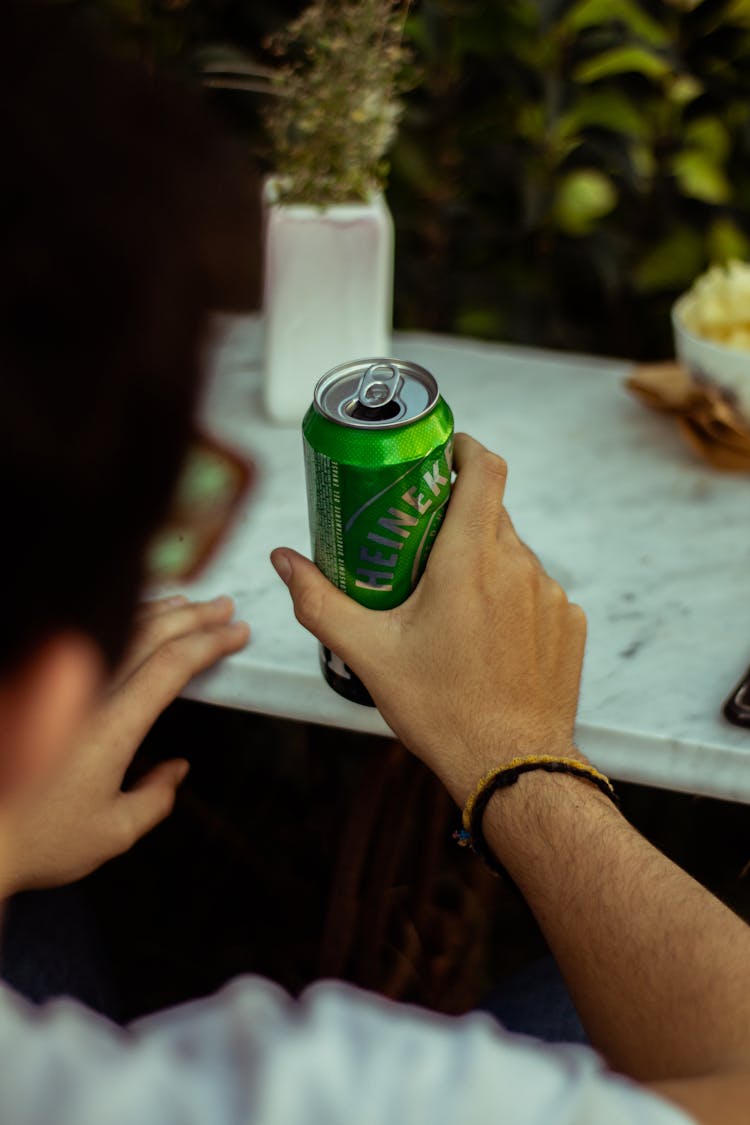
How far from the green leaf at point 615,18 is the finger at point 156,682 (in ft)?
3.25

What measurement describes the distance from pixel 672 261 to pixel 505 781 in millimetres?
1199

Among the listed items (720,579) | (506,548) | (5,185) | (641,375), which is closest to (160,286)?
(5,185)

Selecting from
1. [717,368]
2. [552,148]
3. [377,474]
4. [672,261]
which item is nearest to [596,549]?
[717,368]

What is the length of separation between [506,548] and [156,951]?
3.26 feet

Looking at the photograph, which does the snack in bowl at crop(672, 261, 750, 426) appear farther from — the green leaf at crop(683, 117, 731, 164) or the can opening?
the green leaf at crop(683, 117, 731, 164)

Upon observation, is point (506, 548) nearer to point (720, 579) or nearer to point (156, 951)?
point (720, 579)

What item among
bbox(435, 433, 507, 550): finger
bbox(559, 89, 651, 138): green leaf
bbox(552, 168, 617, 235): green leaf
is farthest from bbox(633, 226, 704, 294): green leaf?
bbox(435, 433, 507, 550): finger

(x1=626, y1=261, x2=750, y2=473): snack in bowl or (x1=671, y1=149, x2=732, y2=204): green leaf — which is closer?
(x1=626, y1=261, x2=750, y2=473): snack in bowl

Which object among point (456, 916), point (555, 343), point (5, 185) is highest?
point (5, 185)

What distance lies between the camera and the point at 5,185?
333 millimetres

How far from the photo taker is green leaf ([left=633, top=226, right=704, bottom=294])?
1647 millimetres

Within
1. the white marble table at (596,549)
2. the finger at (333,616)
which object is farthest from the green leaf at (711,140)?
the finger at (333,616)

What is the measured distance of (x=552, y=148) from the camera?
149cm

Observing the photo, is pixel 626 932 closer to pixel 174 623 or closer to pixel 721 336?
pixel 174 623
